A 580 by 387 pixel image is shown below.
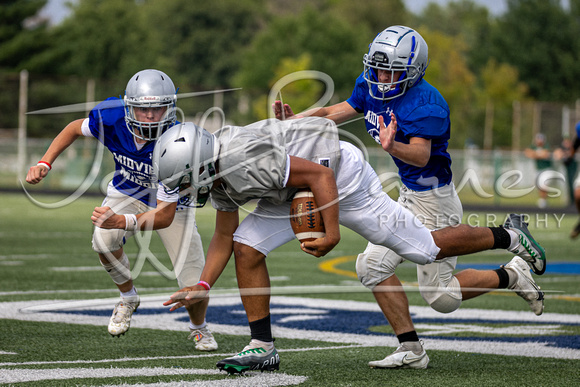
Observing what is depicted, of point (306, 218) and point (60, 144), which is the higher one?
point (60, 144)

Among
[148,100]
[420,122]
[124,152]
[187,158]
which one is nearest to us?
[187,158]

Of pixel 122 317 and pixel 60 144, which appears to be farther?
pixel 60 144

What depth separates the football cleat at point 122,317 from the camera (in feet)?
16.2

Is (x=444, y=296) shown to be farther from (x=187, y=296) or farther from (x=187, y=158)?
(x=187, y=158)

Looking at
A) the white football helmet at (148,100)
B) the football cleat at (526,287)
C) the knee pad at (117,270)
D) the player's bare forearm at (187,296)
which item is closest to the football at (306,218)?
the player's bare forearm at (187,296)

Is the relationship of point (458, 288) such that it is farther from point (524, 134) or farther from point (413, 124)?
point (524, 134)

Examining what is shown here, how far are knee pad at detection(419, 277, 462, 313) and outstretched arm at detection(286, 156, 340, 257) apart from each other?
1.10m

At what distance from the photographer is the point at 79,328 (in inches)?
213

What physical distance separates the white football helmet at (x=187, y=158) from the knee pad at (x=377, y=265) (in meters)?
1.11

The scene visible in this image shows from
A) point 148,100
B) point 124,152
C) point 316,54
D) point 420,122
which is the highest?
point 316,54

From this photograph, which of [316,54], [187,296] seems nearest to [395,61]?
[187,296]

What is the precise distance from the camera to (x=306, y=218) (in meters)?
4.02

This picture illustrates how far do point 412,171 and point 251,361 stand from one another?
151 cm

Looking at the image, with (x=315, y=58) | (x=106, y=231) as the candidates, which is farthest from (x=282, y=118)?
(x=315, y=58)
